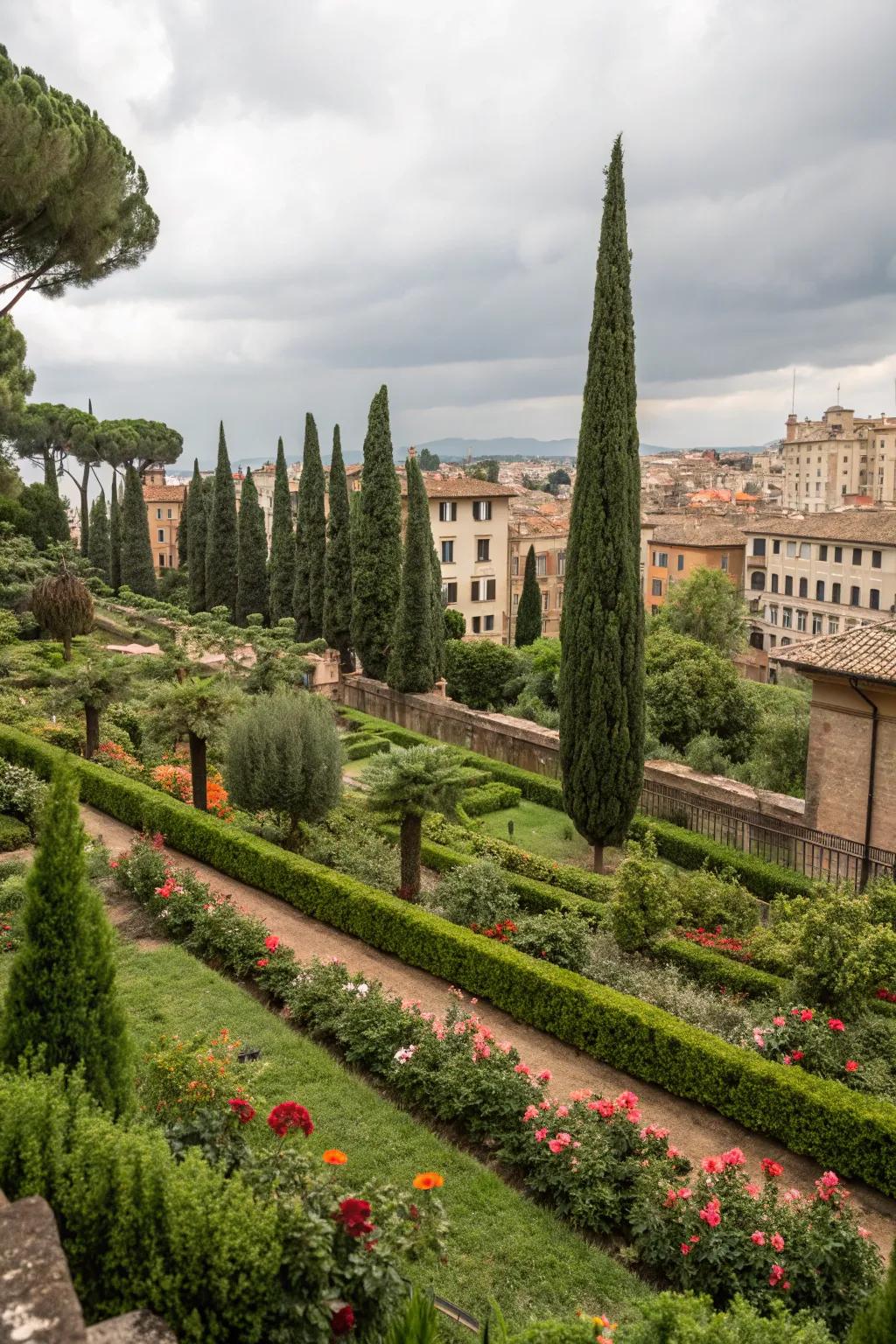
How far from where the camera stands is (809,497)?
11400 centimetres

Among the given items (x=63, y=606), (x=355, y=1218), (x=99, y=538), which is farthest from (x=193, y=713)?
(x=99, y=538)

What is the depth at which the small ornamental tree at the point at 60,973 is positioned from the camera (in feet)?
18.2

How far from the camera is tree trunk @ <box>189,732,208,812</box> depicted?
1505 centimetres

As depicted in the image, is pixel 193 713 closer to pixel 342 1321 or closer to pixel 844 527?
pixel 342 1321

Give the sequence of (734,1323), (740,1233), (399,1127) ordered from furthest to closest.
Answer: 1. (399,1127)
2. (740,1233)
3. (734,1323)

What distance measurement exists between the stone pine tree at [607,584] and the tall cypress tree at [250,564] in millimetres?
30419

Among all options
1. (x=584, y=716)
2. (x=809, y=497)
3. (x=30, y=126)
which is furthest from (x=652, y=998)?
(x=809, y=497)

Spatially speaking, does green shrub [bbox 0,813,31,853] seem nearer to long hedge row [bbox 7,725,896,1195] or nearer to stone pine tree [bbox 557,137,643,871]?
long hedge row [bbox 7,725,896,1195]

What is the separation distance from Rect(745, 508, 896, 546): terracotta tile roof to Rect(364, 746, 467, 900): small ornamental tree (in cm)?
4653

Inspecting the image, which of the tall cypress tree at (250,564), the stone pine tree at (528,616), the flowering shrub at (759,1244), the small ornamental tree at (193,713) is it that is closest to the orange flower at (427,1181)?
the flowering shrub at (759,1244)

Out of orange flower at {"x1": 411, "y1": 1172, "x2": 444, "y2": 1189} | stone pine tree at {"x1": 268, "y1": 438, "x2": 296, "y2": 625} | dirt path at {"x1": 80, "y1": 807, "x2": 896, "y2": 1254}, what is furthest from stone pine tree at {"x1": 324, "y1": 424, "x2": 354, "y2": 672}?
orange flower at {"x1": 411, "y1": 1172, "x2": 444, "y2": 1189}

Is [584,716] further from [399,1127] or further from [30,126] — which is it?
[30,126]

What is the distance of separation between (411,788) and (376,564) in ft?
65.4

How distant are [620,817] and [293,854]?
5.83 meters
